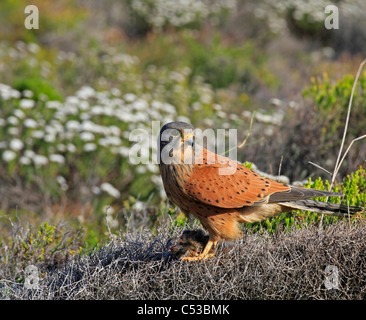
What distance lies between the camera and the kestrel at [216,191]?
9.76 feet

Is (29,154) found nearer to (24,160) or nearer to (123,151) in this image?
(24,160)

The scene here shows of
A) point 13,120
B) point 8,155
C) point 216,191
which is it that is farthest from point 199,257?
point 13,120

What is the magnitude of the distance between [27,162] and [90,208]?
98 cm

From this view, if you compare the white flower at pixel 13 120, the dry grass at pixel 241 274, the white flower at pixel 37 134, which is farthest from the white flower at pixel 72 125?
the dry grass at pixel 241 274

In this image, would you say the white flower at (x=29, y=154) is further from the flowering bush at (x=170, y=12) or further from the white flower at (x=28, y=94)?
the flowering bush at (x=170, y=12)

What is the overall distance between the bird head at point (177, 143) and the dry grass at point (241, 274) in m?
0.65

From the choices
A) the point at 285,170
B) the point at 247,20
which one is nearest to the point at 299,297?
the point at 285,170

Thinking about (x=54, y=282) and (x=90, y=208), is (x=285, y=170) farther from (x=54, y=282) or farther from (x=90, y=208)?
(x=54, y=282)

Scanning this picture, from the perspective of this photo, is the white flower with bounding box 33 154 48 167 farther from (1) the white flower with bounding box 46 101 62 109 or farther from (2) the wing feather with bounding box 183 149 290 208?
(2) the wing feather with bounding box 183 149 290 208

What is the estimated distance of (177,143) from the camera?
2922 millimetres

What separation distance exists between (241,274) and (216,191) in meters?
0.54

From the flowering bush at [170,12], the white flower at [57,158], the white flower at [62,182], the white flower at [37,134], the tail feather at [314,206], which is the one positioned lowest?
Result: the white flower at [62,182]

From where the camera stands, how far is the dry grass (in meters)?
2.96

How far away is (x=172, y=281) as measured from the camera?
3031 mm
